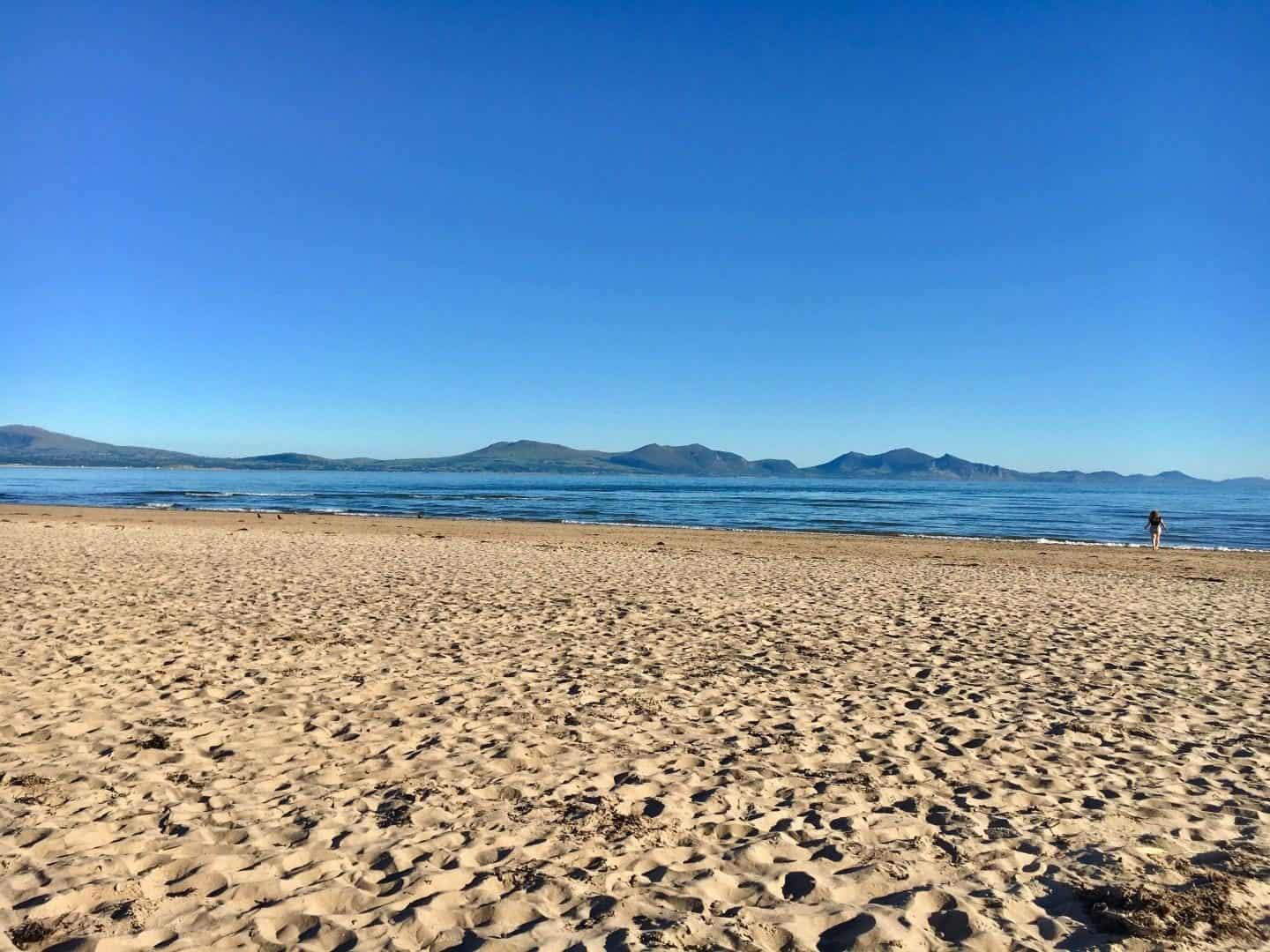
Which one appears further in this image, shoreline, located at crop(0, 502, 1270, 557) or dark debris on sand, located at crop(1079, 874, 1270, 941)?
shoreline, located at crop(0, 502, 1270, 557)

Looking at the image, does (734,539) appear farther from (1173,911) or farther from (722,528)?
(1173,911)

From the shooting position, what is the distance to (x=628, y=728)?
21.5 ft

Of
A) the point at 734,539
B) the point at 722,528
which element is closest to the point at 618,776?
the point at 734,539

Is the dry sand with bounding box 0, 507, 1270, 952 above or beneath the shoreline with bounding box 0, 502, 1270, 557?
above

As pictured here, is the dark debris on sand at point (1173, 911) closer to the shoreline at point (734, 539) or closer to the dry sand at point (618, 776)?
the dry sand at point (618, 776)

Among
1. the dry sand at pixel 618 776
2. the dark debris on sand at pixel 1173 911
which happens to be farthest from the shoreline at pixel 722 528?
the dark debris on sand at pixel 1173 911

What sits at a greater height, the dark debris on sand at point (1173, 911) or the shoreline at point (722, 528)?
the dark debris on sand at point (1173, 911)

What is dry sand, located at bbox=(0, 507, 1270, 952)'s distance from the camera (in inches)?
149

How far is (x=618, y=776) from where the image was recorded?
18.2ft

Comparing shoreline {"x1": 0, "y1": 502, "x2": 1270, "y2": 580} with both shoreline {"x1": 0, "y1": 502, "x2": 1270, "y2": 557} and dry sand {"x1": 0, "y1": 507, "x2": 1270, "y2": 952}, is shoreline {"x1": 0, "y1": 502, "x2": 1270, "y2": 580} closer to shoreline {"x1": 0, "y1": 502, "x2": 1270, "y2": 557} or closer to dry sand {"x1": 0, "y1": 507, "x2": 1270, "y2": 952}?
shoreline {"x1": 0, "y1": 502, "x2": 1270, "y2": 557}

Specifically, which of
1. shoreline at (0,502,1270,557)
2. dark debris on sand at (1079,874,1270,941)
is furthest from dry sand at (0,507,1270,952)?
shoreline at (0,502,1270,557)

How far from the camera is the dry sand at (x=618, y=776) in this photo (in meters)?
3.79

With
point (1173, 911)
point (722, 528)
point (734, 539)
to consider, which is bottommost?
point (722, 528)

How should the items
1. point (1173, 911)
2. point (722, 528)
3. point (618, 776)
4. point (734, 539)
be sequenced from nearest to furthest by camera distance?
1. point (1173, 911)
2. point (618, 776)
3. point (734, 539)
4. point (722, 528)
